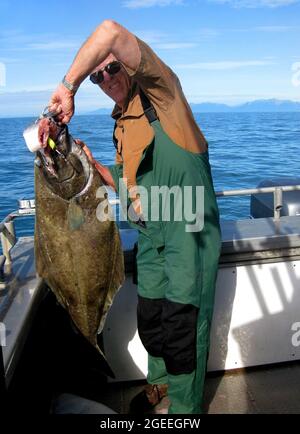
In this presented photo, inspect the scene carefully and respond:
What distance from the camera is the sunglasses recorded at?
7.30 ft

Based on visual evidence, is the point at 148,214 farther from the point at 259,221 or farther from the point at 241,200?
the point at 241,200

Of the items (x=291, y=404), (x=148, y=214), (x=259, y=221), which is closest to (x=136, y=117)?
(x=148, y=214)

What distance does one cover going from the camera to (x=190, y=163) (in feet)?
7.58

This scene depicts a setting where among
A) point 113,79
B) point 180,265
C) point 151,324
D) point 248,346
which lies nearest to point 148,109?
point 113,79

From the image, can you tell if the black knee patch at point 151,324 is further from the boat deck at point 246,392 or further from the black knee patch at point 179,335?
the boat deck at point 246,392

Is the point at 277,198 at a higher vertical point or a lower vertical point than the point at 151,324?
higher

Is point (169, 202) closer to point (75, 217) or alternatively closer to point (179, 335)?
point (75, 217)

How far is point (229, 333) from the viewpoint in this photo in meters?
3.24

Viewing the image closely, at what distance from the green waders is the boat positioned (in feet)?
1.40

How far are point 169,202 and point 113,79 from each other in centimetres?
72

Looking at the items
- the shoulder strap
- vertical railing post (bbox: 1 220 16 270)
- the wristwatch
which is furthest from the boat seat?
the wristwatch

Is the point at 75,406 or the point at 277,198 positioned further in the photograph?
the point at 277,198

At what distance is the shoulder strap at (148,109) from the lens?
7.46 ft

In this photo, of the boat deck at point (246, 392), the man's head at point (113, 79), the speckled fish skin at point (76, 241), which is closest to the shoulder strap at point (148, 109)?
the man's head at point (113, 79)
